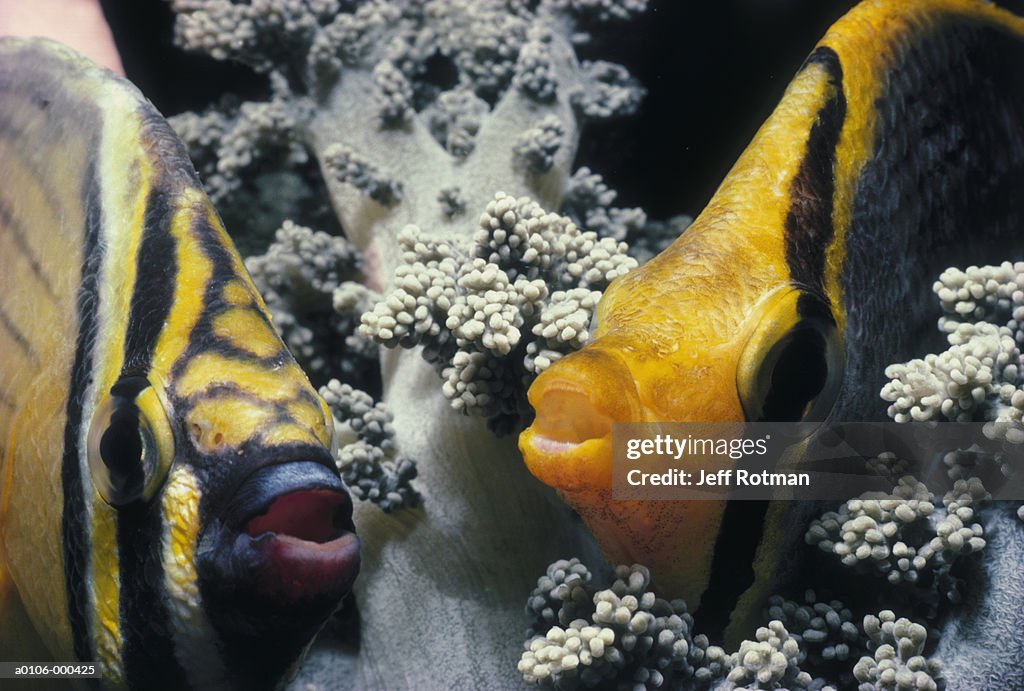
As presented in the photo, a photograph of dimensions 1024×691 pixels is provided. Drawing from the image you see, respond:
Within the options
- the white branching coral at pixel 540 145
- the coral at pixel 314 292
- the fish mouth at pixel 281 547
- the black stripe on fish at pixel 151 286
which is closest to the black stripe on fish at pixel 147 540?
the black stripe on fish at pixel 151 286

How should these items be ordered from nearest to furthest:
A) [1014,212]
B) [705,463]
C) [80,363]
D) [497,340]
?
[80,363]
[705,463]
[497,340]
[1014,212]

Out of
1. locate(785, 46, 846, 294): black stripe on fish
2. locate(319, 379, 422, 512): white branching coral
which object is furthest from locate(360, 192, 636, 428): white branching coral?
locate(785, 46, 846, 294): black stripe on fish

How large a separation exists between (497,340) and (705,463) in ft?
1.43

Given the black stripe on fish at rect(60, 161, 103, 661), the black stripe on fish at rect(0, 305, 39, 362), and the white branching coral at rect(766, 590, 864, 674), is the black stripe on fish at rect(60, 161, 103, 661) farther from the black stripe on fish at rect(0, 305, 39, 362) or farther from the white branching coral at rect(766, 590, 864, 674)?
the white branching coral at rect(766, 590, 864, 674)

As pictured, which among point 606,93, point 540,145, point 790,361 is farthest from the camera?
point 606,93

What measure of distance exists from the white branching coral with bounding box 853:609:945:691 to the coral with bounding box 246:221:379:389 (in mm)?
1341

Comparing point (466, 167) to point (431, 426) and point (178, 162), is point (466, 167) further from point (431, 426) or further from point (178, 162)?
point (178, 162)

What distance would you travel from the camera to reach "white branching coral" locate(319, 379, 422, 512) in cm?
168


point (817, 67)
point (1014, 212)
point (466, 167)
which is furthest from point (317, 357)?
point (1014, 212)

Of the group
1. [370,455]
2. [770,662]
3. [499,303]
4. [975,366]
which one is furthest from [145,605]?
[975,366]

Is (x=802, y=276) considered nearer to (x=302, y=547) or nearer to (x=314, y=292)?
(x=302, y=547)

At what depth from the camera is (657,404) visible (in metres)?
1.26

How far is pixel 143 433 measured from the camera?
1.07m

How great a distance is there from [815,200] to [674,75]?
88 centimetres
